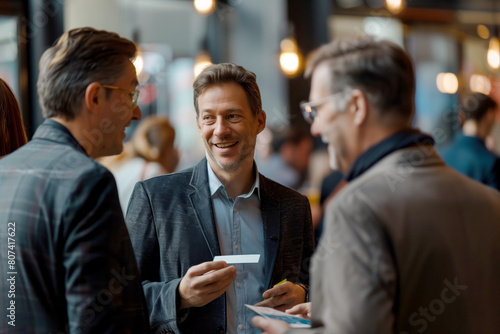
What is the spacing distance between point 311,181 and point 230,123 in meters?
5.88

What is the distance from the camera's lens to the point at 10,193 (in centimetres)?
156

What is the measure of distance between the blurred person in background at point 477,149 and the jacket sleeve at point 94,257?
12.0ft

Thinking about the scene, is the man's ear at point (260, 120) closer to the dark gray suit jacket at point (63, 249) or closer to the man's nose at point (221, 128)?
the man's nose at point (221, 128)

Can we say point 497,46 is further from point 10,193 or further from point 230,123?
point 10,193

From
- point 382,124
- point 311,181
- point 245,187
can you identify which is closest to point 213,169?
point 245,187

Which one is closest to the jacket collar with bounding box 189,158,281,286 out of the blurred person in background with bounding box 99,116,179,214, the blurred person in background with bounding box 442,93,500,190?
the blurred person in background with bounding box 99,116,179,214

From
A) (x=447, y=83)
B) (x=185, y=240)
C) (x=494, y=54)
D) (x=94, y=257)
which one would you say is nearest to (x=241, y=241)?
(x=185, y=240)

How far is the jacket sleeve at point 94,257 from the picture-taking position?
4.86ft

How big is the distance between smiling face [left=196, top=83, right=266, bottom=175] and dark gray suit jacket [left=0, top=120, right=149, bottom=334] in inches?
23.3

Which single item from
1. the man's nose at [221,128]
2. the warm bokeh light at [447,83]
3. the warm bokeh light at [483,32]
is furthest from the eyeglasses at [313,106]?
the warm bokeh light at [483,32]

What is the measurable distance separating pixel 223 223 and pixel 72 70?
77 cm

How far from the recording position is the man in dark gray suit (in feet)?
4.89

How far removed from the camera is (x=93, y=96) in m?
1.66

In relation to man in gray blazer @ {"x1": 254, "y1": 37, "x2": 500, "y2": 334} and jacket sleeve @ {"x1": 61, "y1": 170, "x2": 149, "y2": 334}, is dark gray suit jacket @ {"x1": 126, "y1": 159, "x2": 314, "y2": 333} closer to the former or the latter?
jacket sleeve @ {"x1": 61, "y1": 170, "x2": 149, "y2": 334}
